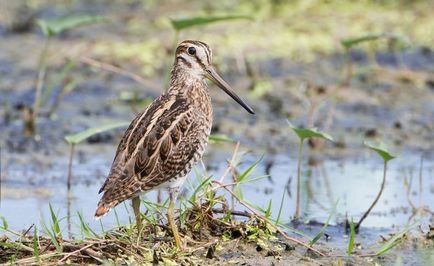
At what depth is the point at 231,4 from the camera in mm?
12539

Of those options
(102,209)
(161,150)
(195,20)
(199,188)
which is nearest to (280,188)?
(195,20)

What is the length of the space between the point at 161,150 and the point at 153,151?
0.04 m

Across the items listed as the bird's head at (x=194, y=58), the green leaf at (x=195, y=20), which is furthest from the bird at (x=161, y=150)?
the green leaf at (x=195, y=20)

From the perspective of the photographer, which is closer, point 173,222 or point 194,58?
point 173,222

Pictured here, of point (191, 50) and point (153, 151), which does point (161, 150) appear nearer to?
point (153, 151)

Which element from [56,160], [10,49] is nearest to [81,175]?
[56,160]

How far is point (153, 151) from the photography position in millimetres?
5918

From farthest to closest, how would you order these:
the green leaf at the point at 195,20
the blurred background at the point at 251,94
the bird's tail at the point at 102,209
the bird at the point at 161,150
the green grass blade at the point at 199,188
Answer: the blurred background at the point at 251,94, the green leaf at the point at 195,20, the green grass blade at the point at 199,188, the bird at the point at 161,150, the bird's tail at the point at 102,209

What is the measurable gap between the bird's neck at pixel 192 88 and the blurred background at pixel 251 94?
1.62 feet

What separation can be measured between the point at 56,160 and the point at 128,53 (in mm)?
2604

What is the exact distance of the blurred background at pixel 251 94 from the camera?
7867 millimetres

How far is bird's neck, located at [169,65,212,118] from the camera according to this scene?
6215 mm

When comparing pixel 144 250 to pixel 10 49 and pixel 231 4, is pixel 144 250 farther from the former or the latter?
pixel 231 4

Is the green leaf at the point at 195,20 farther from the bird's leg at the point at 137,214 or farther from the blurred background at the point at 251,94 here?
the bird's leg at the point at 137,214
